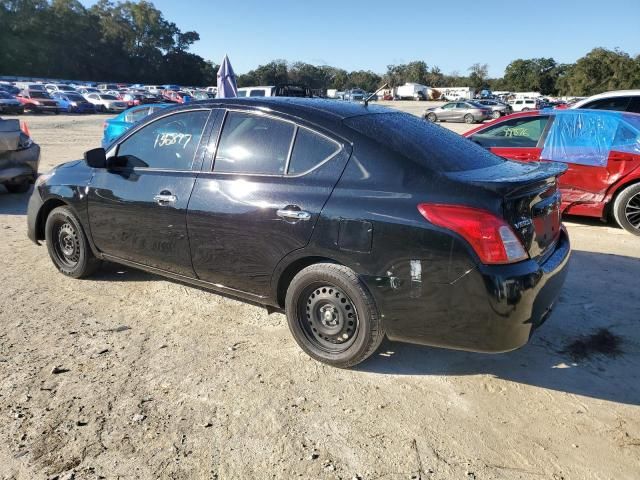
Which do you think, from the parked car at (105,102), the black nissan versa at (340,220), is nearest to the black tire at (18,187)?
the black nissan versa at (340,220)

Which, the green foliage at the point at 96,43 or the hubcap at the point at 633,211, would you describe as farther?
the green foliage at the point at 96,43

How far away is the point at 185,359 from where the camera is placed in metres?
3.35

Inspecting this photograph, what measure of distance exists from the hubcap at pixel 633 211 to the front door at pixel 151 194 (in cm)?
526

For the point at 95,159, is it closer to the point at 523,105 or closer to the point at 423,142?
the point at 423,142

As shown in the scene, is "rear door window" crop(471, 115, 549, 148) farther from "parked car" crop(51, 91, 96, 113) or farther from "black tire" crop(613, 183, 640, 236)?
"parked car" crop(51, 91, 96, 113)

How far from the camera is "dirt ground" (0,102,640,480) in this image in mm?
2404

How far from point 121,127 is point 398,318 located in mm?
10153

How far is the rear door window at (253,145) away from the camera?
3.35 meters

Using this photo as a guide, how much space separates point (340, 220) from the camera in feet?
9.71

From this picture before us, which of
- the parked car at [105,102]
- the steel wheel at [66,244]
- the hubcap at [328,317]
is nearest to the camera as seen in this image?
the hubcap at [328,317]

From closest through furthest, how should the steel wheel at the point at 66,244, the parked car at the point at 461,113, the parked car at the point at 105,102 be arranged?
the steel wheel at the point at 66,244
the parked car at the point at 461,113
the parked car at the point at 105,102

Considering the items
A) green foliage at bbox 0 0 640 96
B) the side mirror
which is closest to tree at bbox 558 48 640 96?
green foliage at bbox 0 0 640 96

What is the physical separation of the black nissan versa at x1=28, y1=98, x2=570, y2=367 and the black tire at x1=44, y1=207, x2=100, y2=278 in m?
0.36

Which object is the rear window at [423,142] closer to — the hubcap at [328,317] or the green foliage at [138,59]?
the hubcap at [328,317]
